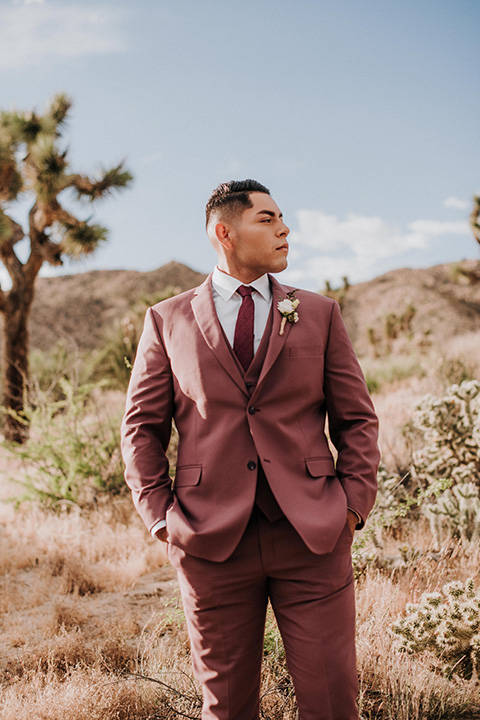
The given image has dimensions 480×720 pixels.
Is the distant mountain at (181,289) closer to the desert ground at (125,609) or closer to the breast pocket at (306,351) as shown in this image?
the desert ground at (125,609)

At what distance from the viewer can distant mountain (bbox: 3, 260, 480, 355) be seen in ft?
118

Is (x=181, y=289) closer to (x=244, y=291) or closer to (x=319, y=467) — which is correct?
(x=244, y=291)

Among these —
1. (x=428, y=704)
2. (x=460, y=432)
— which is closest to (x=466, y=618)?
(x=428, y=704)

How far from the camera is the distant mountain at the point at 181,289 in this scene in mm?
35875

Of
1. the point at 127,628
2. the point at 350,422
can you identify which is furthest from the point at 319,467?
the point at 127,628

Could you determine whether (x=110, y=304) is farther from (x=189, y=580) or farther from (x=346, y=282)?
(x=189, y=580)

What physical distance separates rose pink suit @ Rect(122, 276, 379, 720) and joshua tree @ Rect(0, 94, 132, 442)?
9073 mm

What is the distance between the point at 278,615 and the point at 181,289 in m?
35.0

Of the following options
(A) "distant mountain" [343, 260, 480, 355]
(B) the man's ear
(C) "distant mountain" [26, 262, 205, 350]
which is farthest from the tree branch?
(A) "distant mountain" [343, 260, 480, 355]

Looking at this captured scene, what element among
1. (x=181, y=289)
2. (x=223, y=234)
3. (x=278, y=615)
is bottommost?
(x=278, y=615)

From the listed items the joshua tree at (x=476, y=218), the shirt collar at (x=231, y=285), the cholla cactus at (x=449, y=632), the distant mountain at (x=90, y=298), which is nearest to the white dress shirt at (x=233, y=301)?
the shirt collar at (x=231, y=285)

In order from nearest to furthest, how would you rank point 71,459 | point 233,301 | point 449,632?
point 233,301, point 449,632, point 71,459

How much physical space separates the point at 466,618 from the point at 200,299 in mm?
2005

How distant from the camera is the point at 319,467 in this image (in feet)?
6.57
